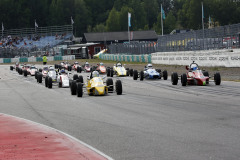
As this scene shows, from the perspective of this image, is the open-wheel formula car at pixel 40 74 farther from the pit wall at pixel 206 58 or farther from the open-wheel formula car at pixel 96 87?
the pit wall at pixel 206 58

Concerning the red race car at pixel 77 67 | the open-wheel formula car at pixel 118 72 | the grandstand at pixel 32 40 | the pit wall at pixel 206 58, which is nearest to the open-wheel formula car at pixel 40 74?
the open-wheel formula car at pixel 118 72

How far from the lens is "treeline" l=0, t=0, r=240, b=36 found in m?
117

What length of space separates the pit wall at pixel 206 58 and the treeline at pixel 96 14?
72.9m

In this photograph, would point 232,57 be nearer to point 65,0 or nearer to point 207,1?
point 207,1

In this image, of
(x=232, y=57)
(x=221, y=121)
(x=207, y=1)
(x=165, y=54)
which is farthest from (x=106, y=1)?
(x=221, y=121)

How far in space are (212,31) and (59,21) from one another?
10904 cm

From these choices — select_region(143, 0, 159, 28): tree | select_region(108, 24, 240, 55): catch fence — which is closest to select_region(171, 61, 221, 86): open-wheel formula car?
select_region(108, 24, 240, 55): catch fence

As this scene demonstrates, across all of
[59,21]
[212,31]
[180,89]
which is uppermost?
[59,21]

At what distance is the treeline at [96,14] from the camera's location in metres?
117

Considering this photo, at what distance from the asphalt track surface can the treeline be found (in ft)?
321

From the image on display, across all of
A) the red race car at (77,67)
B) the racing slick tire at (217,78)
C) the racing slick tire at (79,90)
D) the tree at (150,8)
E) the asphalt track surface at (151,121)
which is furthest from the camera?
the tree at (150,8)

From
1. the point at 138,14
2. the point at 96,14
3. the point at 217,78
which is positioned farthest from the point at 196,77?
the point at 96,14

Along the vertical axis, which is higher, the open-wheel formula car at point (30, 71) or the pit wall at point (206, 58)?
the pit wall at point (206, 58)

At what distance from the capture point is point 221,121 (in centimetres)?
977
